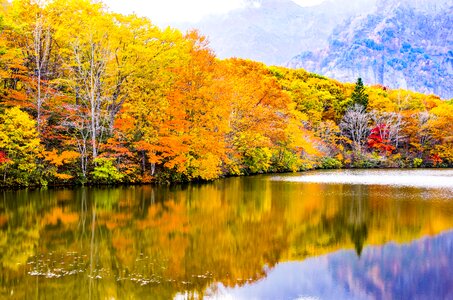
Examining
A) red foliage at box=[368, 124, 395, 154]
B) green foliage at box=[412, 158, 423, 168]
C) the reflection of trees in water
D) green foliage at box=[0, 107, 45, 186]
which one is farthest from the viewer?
green foliage at box=[412, 158, 423, 168]

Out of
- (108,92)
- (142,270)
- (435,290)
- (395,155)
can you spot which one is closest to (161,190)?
(108,92)

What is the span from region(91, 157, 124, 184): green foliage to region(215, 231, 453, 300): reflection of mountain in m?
19.1

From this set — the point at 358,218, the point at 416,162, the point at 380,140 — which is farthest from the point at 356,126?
the point at 358,218

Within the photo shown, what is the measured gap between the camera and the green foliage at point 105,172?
2945 centimetres

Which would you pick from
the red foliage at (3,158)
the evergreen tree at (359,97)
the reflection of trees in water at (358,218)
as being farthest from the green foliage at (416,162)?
the red foliage at (3,158)

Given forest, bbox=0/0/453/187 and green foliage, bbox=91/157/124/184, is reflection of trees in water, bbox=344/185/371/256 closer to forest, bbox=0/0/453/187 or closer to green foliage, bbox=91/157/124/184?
forest, bbox=0/0/453/187

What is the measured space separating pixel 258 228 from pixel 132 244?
4.60 metres

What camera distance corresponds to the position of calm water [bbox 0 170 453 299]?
1005 centimetres

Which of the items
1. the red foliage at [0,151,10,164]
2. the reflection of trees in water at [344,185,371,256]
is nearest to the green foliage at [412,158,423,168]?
the reflection of trees in water at [344,185,371,256]

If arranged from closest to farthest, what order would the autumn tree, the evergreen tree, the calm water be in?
1. the calm water
2. the autumn tree
3. the evergreen tree

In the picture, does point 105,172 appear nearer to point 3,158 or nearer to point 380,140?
point 3,158

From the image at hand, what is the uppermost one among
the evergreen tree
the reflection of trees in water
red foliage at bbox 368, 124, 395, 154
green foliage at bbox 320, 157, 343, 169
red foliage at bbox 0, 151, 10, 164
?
the evergreen tree

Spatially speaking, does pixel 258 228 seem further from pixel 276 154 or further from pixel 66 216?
pixel 276 154

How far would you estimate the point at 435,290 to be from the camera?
1009cm
